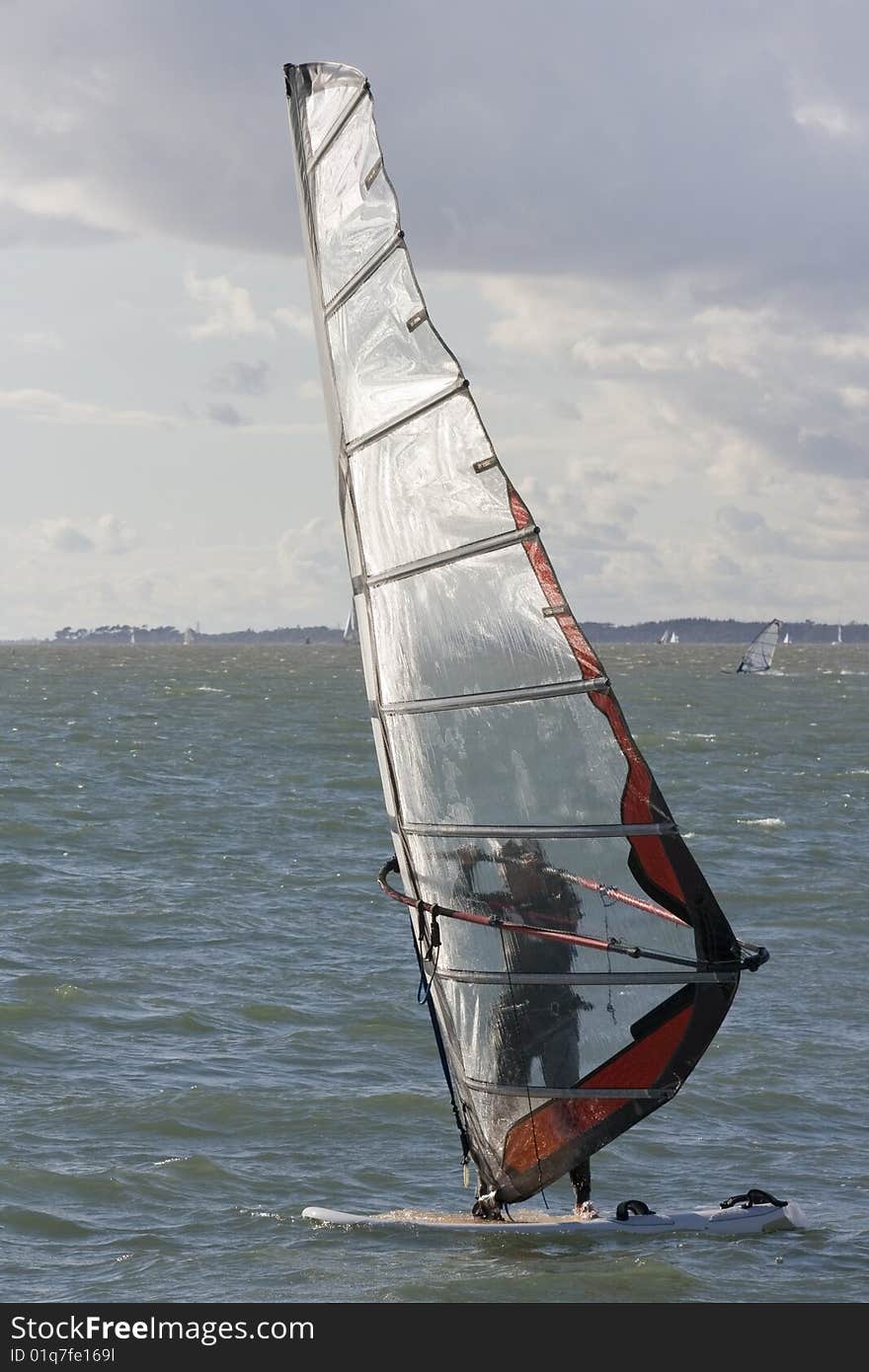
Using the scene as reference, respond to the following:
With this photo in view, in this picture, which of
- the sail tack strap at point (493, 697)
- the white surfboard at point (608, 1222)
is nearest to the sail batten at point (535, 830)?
the sail tack strap at point (493, 697)

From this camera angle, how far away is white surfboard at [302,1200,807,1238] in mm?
12008

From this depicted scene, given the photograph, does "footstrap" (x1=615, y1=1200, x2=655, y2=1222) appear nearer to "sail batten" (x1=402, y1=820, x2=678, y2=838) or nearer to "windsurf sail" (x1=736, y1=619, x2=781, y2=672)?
"sail batten" (x1=402, y1=820, x2=678, y2=838)

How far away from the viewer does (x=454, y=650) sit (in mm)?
10844

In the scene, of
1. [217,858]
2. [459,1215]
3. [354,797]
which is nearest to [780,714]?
[354,797]

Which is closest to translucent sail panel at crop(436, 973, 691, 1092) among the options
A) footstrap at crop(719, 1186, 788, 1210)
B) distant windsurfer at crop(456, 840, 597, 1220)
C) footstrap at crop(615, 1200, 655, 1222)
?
distant windsurfer at crop(456, 840, 597, 1220)

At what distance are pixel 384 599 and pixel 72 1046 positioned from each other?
9.90 meters

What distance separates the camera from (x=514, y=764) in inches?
425

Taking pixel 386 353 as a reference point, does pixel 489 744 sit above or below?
below

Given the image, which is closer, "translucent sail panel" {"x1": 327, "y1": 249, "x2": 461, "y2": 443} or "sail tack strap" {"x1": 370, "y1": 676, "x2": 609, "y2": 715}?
"translucent sail panel" {"x1": 327, "y1": 249, "x2": 461, "y2": 443}

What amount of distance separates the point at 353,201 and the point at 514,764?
3.51 metres

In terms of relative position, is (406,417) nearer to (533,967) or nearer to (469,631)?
(469,631)

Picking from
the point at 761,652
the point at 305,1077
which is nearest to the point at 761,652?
the point at 761,652

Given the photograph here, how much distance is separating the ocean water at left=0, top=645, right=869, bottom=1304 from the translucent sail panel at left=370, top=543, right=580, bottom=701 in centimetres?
397

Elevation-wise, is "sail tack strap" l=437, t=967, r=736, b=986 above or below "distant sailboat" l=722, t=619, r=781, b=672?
below
